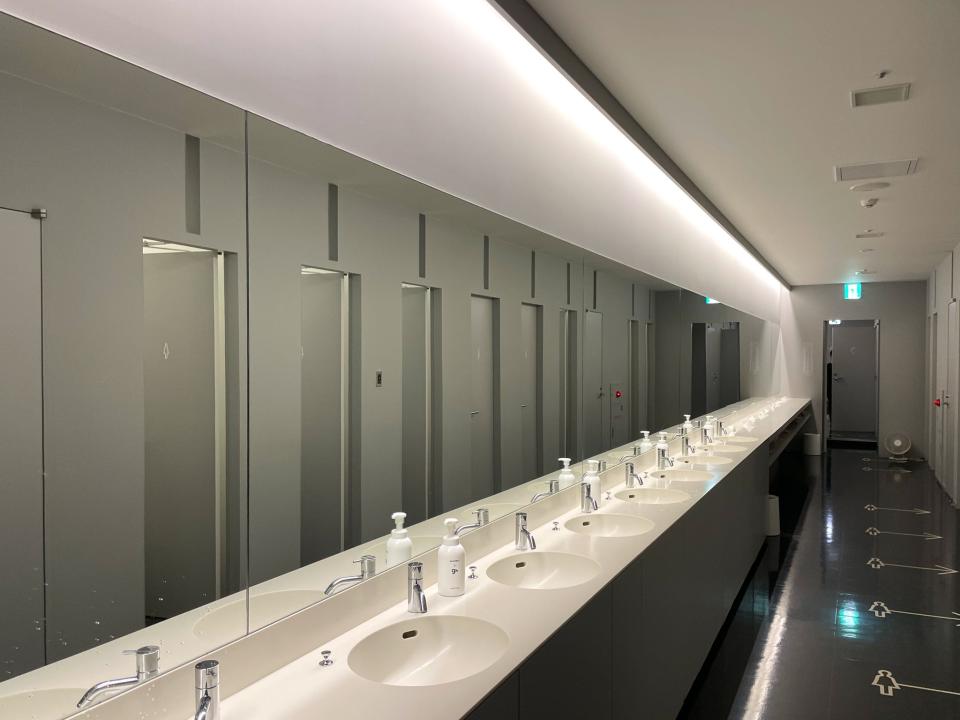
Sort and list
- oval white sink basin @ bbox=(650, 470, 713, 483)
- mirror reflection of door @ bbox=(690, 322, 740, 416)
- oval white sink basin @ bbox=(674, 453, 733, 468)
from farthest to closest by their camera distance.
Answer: mirror reflection of door @ bbox=(690, 322, 740, 416) → oval white sink basin @ bbox=(674, 453, 733, 468) → oval white sink basin @ bbox=(650, 470, 713, 483)

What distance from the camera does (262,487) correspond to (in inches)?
64.2

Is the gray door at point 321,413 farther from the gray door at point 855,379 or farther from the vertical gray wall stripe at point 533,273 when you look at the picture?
the gray door at point 855,379

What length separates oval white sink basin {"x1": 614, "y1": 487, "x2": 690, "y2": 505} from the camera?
3537 mm

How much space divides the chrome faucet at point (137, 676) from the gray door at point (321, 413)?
1.61ft

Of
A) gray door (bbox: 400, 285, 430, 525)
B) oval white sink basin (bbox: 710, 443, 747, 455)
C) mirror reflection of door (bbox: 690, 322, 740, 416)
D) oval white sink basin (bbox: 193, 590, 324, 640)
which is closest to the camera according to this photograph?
oval white sink basin (bbox: 193, 590, 324, 640)

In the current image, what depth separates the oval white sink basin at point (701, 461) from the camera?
4.55 meters

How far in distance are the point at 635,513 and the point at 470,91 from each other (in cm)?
200

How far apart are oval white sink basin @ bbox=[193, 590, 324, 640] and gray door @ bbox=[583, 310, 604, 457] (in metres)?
2.30

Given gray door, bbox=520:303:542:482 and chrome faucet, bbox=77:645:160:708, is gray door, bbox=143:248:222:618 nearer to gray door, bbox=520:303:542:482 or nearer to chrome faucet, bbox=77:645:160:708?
chrome faucet, bbox=77:645:160:708

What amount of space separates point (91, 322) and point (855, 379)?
14.8 metres

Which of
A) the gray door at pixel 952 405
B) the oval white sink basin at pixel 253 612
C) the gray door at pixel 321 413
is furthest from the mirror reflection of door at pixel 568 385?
the gray door at pixel 952 405

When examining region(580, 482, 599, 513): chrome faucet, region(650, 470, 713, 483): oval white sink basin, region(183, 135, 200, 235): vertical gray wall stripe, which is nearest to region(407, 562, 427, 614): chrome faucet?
region(183, 135, 200, 235): vertical gray wall stripe

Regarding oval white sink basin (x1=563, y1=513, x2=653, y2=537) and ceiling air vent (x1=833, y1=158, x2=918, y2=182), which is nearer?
oval white sink basin (x1=563, y1=513, x2=653, y2=537)

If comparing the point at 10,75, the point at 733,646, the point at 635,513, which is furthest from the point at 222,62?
the point at 733,646
